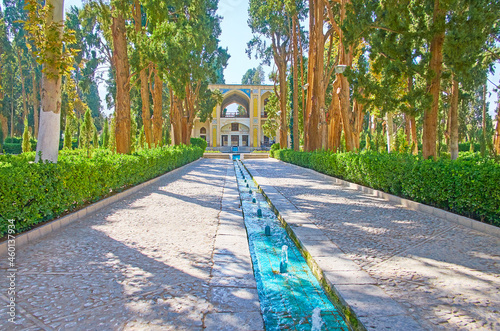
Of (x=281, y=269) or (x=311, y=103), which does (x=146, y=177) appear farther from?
(x=311, y=103)

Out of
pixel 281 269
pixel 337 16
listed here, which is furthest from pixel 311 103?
pixel 281 269

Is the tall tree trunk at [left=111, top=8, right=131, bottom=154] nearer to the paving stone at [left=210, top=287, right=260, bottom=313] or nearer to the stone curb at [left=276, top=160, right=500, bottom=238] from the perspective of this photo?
the stone curb at [left=276, top=160, right=500, bottom=238]

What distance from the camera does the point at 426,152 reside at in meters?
8.41

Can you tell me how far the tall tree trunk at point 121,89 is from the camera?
10328mm

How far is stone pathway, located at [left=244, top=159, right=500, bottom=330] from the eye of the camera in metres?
2.38

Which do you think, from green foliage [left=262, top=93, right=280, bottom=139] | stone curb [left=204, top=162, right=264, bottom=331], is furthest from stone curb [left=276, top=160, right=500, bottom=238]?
green foliage [left=262, top=93, right=280, bottom=139]

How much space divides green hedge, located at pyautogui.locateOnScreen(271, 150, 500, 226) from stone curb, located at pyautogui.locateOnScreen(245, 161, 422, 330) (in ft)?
7.04

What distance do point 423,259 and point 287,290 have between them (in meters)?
1.36

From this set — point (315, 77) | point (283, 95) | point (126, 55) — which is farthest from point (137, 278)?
point (283, 95)

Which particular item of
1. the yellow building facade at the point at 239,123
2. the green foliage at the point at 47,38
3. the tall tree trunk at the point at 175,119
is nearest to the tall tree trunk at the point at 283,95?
the tall tree trunk at the point at 175,119

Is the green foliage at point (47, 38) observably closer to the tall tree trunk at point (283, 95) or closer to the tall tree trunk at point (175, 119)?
the tall tree trunk at point (175, 119)

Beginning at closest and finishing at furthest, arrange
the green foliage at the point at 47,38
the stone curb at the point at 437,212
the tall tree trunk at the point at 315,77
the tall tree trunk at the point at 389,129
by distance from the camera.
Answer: the stone curb at the point at 437,212 < the green foliage at the point at 47,38 < the tall tree trunk at the point at 315,77 < the tall tree trunk at the point at 389,129

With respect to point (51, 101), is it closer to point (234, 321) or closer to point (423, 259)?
point (234, 321)

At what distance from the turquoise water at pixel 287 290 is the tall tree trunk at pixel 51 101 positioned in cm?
350
